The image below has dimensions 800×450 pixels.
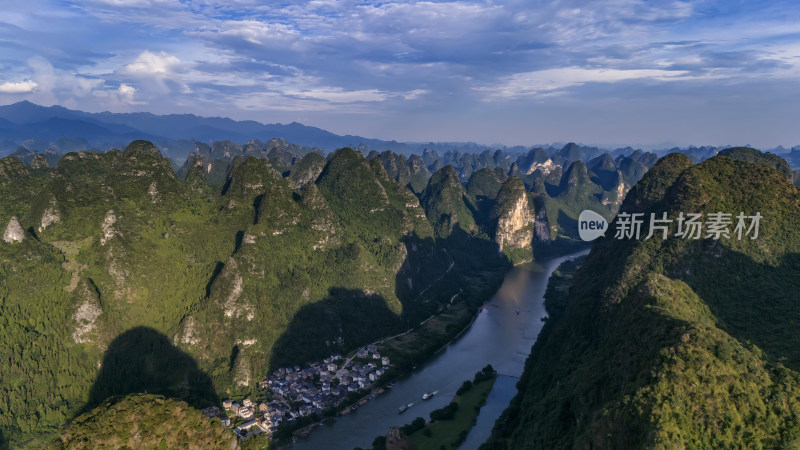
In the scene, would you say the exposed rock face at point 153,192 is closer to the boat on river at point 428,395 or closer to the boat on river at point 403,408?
the boat on river at point 403,408

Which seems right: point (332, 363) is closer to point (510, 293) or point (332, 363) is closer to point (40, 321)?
point (40, 321)

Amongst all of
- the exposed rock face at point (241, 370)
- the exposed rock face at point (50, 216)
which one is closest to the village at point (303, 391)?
the exposed rock face at point (241, 370)

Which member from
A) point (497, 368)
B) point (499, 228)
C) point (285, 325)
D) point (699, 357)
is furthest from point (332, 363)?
point (499, 228)

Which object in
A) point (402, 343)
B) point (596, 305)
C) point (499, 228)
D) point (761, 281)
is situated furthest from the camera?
point (499, 228)

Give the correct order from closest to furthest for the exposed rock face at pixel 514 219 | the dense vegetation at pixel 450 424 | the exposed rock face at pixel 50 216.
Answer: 1. the dense vegetation at pixel 450 424
2. the exposed rock face at pixel 50 216
3. the exposed rock face at pixel 514 219

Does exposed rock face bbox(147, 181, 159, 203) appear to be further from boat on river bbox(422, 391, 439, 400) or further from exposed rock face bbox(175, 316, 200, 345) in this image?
boat on river bbox(422, 391, 439, 400)

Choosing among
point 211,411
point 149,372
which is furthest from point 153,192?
point 211,411
